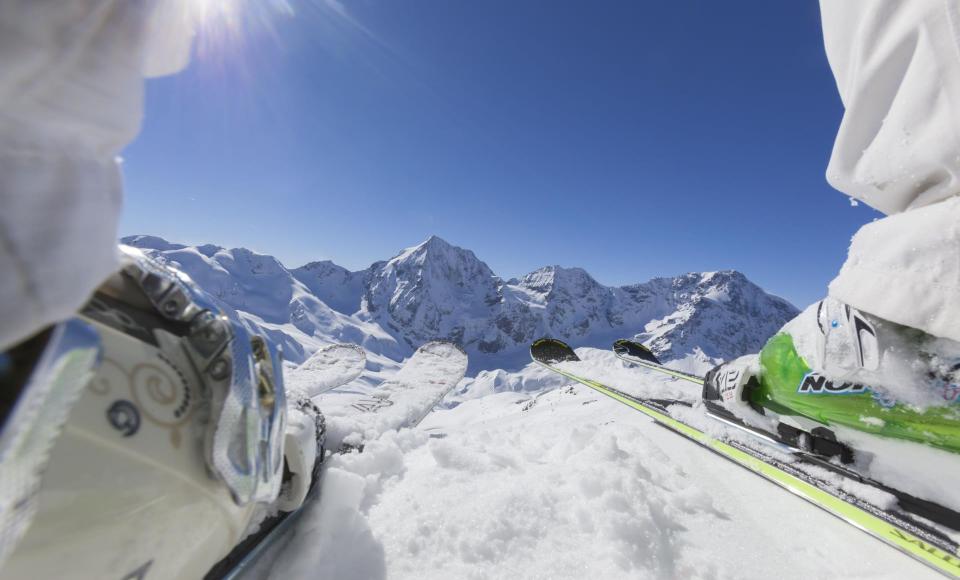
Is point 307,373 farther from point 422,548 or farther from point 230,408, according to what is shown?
point 230,408

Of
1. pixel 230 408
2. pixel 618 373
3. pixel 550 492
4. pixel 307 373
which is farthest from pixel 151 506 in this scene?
pixel 618 373

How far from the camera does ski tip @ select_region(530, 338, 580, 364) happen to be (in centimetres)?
791

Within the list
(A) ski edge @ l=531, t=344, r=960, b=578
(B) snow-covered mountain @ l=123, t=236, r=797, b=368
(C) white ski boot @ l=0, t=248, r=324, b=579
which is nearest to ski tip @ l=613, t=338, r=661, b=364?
(A) ski edge @ l=531, t=344, r=960, b=578

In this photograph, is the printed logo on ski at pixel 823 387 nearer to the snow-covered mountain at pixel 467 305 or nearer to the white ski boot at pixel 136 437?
the white ski boot at pixel 136 437

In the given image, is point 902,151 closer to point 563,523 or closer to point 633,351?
point 563,523

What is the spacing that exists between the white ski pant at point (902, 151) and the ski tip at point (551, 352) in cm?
632

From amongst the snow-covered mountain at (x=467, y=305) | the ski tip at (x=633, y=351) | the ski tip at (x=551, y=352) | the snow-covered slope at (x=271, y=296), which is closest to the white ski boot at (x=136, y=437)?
the ski tip at (x=551, y=352)

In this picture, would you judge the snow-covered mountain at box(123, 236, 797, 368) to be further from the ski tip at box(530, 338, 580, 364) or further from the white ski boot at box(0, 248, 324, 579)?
the white ski boot at box(0, 248, 324, 579)

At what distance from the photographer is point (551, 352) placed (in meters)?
8.32

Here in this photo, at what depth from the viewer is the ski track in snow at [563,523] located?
1514 mm

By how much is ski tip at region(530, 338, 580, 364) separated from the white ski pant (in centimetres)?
632

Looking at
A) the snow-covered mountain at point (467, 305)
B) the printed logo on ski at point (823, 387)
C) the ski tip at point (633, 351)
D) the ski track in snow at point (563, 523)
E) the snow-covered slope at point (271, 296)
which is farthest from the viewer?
the snow-covered mountain at point (467, 305)

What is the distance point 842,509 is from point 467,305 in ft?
546

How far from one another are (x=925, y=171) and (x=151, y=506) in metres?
2.33
